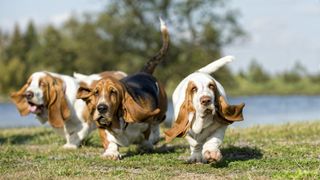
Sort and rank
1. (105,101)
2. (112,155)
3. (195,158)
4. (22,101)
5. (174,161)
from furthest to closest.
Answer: (22,101), (112,155), (174,161), (105,101), (195,158)

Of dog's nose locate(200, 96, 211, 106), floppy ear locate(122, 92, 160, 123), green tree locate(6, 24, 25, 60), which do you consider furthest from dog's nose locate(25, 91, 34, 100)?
green tree locate(6, 24, 25, 60)

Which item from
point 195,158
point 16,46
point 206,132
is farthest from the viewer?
point 16,46

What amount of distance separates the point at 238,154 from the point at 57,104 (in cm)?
357

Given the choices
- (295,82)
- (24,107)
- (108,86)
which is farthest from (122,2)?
(295,82)

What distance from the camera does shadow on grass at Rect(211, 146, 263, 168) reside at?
414 inches

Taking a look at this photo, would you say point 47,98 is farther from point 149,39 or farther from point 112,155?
point 149,39

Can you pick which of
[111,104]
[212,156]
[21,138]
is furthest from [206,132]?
[21,138]

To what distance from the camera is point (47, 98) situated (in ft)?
41.3

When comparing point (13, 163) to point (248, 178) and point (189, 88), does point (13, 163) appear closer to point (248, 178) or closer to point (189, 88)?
point (189, 88)

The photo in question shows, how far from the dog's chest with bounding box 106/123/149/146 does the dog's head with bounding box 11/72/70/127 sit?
1.91 meters

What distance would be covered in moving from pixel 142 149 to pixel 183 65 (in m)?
28.8

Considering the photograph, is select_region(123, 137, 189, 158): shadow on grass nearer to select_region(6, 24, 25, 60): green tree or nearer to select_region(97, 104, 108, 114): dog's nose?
select_region(97, 104, 108, 114): dog's nose

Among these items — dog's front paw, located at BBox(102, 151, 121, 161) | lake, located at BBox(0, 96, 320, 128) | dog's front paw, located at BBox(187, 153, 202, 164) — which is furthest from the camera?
lake, located at BBox(0, 96, 320, 128)

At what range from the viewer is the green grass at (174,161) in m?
8.90
